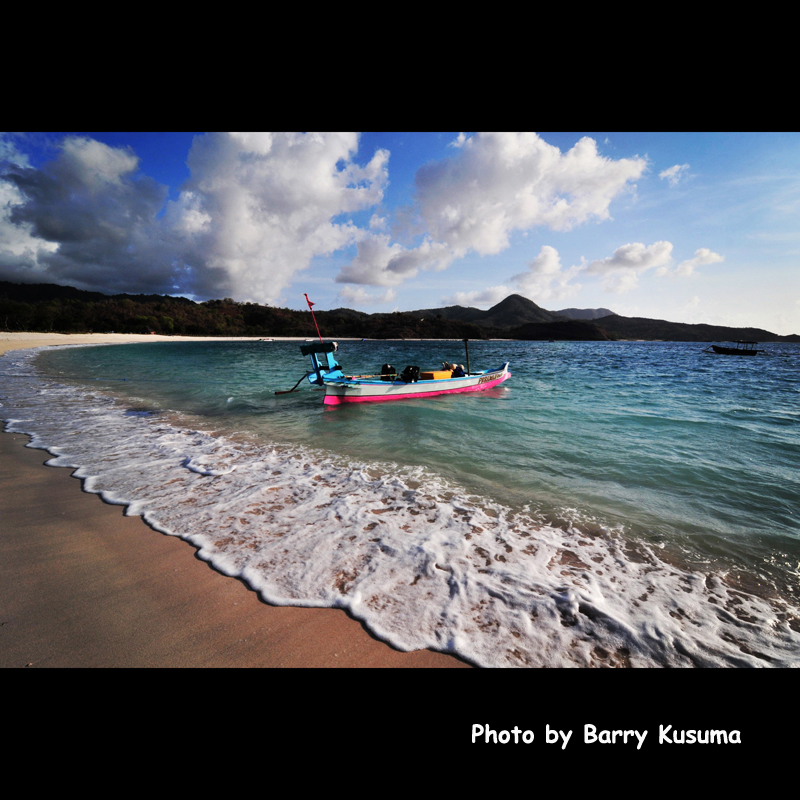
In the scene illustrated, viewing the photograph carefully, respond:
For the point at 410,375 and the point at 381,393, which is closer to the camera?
the point at 381,393

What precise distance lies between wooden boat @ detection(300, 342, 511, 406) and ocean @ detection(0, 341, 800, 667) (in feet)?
9.00

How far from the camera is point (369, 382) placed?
48.5 ft

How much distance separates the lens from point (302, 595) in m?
3.25

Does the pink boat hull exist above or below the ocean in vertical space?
above

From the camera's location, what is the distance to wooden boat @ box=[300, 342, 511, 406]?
573 inches

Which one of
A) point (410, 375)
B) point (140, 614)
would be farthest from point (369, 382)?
point (140, 614)
